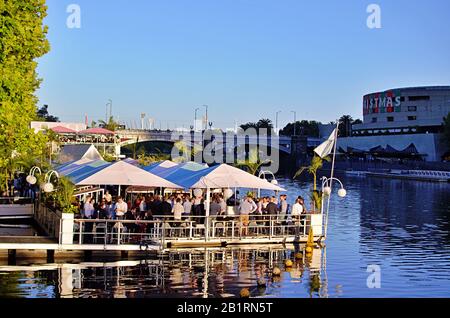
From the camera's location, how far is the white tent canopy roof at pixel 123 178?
30.5 metres

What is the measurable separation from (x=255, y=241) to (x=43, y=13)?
13.7m

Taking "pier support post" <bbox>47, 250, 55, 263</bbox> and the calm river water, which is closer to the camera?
the calm river water

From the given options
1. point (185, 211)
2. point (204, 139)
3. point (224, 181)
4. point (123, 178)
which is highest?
point (204, 139)

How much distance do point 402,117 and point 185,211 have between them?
136861 millimetres

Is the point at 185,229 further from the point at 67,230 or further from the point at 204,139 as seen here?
the point at 204,139

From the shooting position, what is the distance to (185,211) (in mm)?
33375

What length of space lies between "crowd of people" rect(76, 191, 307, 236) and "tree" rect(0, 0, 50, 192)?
394 cm

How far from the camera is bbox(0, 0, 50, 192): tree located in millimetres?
29859

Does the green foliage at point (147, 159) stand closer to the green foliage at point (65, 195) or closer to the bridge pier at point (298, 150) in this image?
the green foliage at point (65, 195)

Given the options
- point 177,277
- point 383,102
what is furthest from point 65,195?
point 383,102

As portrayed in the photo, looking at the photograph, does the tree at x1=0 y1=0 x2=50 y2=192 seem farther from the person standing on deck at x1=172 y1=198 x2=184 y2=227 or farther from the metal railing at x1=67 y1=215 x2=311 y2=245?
the person standing on deck at x1=172 y1=198 x2=184 y2=227

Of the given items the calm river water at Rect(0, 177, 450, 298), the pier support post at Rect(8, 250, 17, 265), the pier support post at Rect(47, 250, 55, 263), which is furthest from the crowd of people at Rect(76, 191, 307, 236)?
the pier support post at Rect(8, 250, 17, 265)
